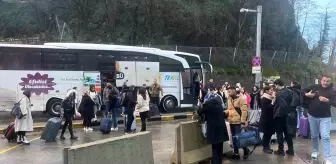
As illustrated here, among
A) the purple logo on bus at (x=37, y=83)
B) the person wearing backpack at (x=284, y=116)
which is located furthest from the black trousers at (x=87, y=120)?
the person wearing backpack at (x=284, y=116)

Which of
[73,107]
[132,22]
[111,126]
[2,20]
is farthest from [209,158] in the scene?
[2,20]

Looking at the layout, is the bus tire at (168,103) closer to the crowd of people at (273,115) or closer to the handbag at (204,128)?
the crowd of people at (273,115)

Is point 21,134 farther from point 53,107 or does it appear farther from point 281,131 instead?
point 53,107

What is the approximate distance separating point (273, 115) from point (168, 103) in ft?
47.3

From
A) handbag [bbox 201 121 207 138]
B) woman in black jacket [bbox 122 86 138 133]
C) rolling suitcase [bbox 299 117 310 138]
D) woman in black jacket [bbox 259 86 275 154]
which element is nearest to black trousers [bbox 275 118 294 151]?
woman in black jacket [bbox 259 86 275 154]

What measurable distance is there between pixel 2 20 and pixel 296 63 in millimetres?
28342

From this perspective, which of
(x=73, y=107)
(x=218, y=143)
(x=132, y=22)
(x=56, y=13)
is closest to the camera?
(x=218, y=143)

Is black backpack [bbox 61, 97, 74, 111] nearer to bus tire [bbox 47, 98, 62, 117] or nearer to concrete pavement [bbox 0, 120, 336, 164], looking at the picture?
concrete pavement [bbox 0, 120, 336, 164]

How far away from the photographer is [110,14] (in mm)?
36312

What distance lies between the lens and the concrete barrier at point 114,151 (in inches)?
232

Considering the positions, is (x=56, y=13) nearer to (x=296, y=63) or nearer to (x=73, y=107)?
(x=296, y=63)

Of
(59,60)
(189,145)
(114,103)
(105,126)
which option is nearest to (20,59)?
(59,60)

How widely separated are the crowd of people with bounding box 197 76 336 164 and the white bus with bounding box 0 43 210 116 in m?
13.2

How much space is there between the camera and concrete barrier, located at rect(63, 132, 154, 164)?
19.3ft
